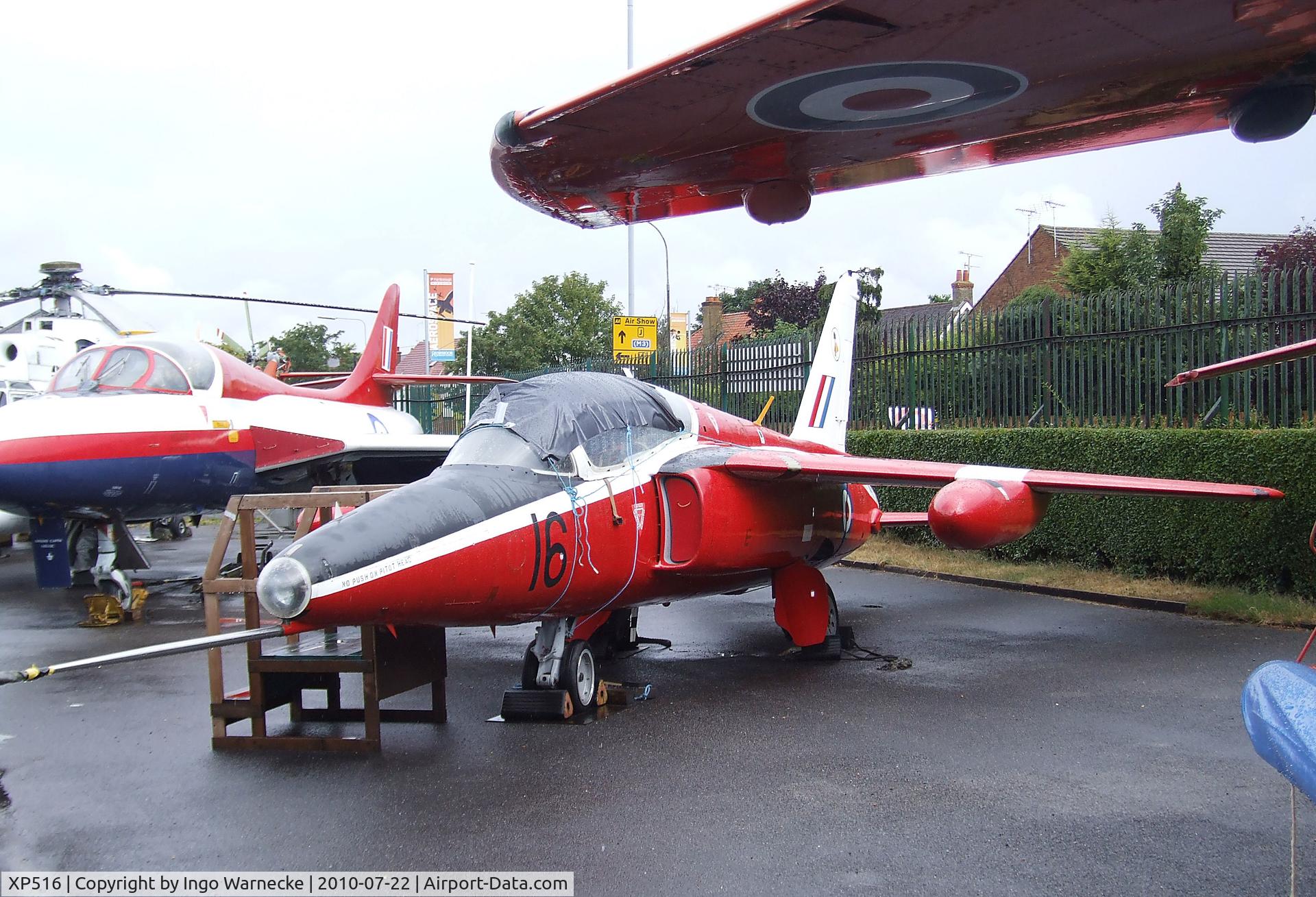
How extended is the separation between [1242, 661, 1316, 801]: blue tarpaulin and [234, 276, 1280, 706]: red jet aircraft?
3.54 m

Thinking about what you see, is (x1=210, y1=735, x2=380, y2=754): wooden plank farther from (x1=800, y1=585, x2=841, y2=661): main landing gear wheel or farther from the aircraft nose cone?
(x1=800, y1=585, x2=841, y2=661): main landing gear wheel

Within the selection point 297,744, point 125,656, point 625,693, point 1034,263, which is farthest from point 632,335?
point 1034,263

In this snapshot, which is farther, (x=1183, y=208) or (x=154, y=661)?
(x=1183, y=208)

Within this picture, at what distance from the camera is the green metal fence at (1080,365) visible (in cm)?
1070

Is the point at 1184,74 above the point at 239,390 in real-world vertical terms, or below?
above

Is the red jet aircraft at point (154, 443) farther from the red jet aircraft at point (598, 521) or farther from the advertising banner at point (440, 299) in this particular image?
the advertising banner at point (440, 299)

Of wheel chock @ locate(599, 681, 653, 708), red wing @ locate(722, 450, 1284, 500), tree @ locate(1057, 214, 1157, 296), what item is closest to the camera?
wheel chock @ locate(599, 681, 653, 708)

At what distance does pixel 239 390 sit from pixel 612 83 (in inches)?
330

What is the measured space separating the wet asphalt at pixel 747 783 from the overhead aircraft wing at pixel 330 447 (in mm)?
3611

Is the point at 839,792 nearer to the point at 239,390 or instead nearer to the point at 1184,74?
the point at 1184,74

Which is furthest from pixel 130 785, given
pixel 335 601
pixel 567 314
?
pixel 567 314

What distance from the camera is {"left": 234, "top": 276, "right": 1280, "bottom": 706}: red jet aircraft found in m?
4.88

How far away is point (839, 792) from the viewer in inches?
201

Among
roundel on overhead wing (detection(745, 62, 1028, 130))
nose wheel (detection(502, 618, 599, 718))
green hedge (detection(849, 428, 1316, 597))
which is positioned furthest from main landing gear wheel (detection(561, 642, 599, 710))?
green hedge (detection(849, 428, 1316, 597))
